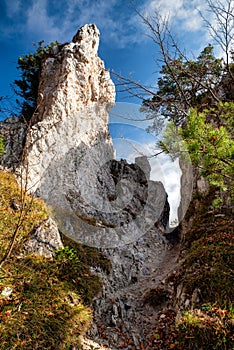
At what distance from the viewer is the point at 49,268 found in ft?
17.1

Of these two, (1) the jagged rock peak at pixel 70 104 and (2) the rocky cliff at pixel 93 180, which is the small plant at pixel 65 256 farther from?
(1) the jagged rock peak at pixel 70 104

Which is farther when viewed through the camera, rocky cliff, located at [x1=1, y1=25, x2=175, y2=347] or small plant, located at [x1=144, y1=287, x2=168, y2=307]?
rocky cliff, located at [x1=1, y1=25, x2=175, y2=347]

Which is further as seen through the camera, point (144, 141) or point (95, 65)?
point (95, 65)

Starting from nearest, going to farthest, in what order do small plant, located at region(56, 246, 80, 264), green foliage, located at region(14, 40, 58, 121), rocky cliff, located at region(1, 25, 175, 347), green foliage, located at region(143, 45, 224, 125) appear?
green foliage, located at region(143, 45, 224, 125)
small plant, located at region(56, 246, 80, 264)
rocky cliff, located at region(1, 25, 175, 347)
green foliage, located at region(14, 40, 58, 121)

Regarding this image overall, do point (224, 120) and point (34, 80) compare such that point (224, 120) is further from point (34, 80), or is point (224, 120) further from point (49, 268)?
point (34, 80)

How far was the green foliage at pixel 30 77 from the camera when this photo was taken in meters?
15.6

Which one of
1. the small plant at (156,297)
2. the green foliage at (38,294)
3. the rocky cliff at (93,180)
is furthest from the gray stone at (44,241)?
the small plant at (156,297)

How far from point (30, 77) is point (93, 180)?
9718 millimetres

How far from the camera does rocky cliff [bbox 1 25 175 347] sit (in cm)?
800

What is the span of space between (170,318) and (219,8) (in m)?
7.11

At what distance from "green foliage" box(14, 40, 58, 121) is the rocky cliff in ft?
4.15

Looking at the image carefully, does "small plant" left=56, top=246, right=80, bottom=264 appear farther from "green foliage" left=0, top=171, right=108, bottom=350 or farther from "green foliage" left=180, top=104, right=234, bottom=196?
"green foliage" left=180, top=104, right=234, bottom=196

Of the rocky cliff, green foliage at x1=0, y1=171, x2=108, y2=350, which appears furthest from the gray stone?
the rocky cliff

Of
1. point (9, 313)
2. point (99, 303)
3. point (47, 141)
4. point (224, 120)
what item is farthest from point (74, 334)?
point (47, 141)
